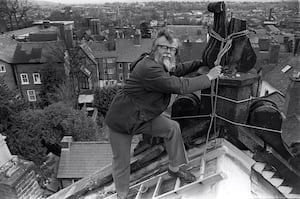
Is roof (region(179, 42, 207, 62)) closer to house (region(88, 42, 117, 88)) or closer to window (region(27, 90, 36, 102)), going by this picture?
house (region(88, 42, 117, 88))

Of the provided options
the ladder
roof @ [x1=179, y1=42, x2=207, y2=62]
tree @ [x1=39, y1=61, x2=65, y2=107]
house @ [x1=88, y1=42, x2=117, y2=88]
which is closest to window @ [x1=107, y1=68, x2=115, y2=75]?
house @ [x1=88, y1=42, x2=117, y2=88]

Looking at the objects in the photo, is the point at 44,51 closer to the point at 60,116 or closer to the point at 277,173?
the point at 60,116

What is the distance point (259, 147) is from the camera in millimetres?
2982

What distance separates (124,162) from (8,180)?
255 cm

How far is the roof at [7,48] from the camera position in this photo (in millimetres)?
26250

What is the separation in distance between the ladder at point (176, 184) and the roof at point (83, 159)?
34.5 ft

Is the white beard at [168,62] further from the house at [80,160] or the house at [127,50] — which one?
the house at [127,50]

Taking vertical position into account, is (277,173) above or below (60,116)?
above

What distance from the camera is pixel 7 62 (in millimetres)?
26047

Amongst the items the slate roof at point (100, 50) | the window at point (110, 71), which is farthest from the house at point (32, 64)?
the window at point (110, 71)

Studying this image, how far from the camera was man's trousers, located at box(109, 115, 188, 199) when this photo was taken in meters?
2.93

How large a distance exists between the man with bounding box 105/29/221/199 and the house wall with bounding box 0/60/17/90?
26.2m

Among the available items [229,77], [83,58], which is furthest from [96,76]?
[229,77]

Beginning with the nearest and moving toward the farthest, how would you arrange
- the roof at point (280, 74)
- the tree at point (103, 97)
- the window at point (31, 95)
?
the roof at point (280, 74) < the tree at point (103, 97) < the window at point (31, 95)
